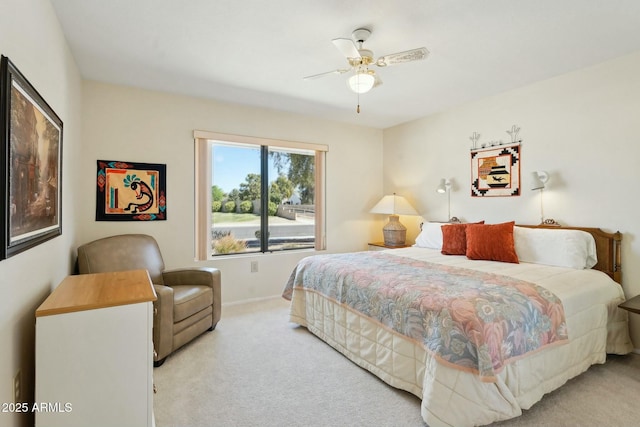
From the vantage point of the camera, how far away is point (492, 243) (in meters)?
3.01

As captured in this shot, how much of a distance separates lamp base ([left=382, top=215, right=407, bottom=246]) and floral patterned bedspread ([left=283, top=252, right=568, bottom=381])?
1764mm

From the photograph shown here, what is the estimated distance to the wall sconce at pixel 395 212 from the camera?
14.5 ft

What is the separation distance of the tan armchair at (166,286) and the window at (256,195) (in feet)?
2.16

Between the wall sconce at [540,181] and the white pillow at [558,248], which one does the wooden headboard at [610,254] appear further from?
the wall sconce at [540,181]

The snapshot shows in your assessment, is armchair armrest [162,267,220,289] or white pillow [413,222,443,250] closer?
armchair armrest [162,267,220,289]

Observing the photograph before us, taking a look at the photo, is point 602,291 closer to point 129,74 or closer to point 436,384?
point 436,384

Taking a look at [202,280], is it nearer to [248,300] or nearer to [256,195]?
[248,300]

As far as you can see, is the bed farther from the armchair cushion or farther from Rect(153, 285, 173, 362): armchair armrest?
Rect(153, 285, 173, 362): armchair armrest

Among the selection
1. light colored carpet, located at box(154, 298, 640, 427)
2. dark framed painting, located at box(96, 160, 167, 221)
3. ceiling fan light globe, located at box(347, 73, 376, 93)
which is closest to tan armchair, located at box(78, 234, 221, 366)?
light colored carpet, located at box(154, 298, 640, 427)

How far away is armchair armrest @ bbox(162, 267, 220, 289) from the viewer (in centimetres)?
304

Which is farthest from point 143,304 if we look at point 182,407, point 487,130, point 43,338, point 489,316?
point 487,130

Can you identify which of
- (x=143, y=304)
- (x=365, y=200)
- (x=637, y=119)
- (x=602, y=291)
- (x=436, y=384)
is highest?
(x=637, y=119)

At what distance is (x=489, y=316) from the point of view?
1.70 metres

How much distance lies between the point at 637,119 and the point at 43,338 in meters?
4.13
